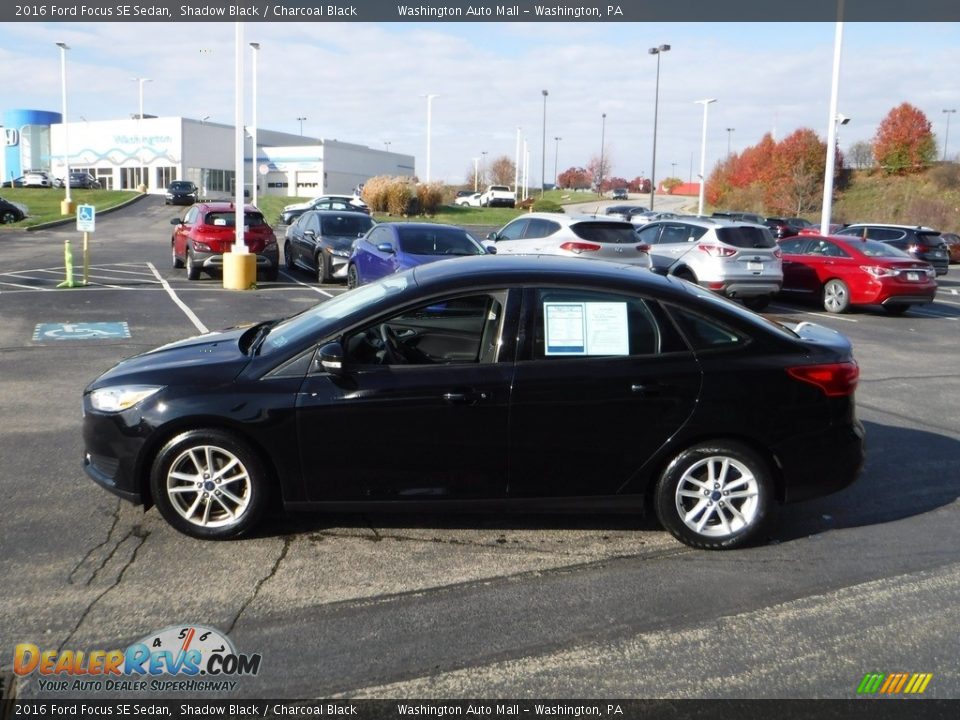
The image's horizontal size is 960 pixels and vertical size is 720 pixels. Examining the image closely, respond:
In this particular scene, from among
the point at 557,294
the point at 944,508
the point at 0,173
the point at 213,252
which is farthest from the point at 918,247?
the point at 0,173

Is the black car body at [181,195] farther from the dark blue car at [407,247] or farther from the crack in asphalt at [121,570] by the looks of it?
the crack in asphalt at [121,570]

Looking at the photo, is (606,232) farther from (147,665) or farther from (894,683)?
(147,665)

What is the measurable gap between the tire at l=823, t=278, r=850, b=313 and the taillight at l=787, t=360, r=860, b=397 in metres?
13.4

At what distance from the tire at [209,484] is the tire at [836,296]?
15.4 metres

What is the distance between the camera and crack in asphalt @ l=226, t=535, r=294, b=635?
4.16m

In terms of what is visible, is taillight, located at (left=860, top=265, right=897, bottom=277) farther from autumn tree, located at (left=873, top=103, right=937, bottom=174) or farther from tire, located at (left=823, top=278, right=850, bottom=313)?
autumn tree, located at (left=873, top=103, right=937, bottom=174)

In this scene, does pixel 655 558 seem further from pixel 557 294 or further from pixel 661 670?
pixel 557 294

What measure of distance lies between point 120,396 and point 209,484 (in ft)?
2.35

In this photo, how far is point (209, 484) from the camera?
16.4 ft

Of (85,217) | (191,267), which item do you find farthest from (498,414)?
(191,267)

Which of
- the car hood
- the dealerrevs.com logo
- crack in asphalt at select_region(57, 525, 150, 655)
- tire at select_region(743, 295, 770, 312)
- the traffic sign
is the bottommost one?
the dealerrevs.com logo

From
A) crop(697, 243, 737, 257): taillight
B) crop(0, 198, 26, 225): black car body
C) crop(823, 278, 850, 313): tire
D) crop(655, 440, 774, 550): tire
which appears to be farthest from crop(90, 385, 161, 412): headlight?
crop(0, 198, 26, 225): black car body

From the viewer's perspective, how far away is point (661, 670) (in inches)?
149

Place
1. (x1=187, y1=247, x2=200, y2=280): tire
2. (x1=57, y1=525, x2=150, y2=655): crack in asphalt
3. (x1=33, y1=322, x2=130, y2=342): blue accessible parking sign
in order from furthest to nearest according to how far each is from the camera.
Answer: (x1=187, y1=247, x2=200, y2=280): tire
(x1=33, y1=322, x2=130, y2=342): blue accessible parking sign
(x1=57, y1=525, x2=150, y2=655): crack in asphalt
